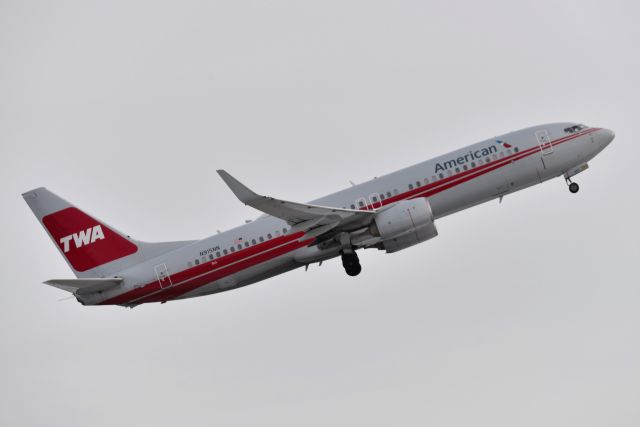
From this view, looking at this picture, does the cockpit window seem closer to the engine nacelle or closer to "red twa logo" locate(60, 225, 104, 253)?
the engine nacelle

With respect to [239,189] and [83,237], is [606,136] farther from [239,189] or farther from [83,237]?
[83,237]

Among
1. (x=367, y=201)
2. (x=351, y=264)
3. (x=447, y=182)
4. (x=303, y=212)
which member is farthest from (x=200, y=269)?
(x=447, y=182)

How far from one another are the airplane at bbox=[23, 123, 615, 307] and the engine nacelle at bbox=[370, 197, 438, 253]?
0.06 meters

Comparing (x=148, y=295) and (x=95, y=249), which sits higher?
(x=95, y=249)

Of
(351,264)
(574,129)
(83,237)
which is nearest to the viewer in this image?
(351,264)

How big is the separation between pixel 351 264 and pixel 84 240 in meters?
15.2

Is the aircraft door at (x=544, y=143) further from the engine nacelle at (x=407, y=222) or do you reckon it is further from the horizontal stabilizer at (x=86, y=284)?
the horizontal stabilizer at (x=86, y=284)

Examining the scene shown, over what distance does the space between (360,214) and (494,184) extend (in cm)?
742

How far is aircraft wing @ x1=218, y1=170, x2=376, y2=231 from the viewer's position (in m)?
46.1

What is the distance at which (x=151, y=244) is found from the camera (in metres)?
A: 54.8

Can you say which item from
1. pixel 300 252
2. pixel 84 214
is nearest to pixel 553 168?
pixel 300 252

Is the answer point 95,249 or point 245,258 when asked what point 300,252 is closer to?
point 245,258

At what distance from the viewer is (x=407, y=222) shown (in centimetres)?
4997

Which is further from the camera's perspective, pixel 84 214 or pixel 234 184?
pixel 84 214
